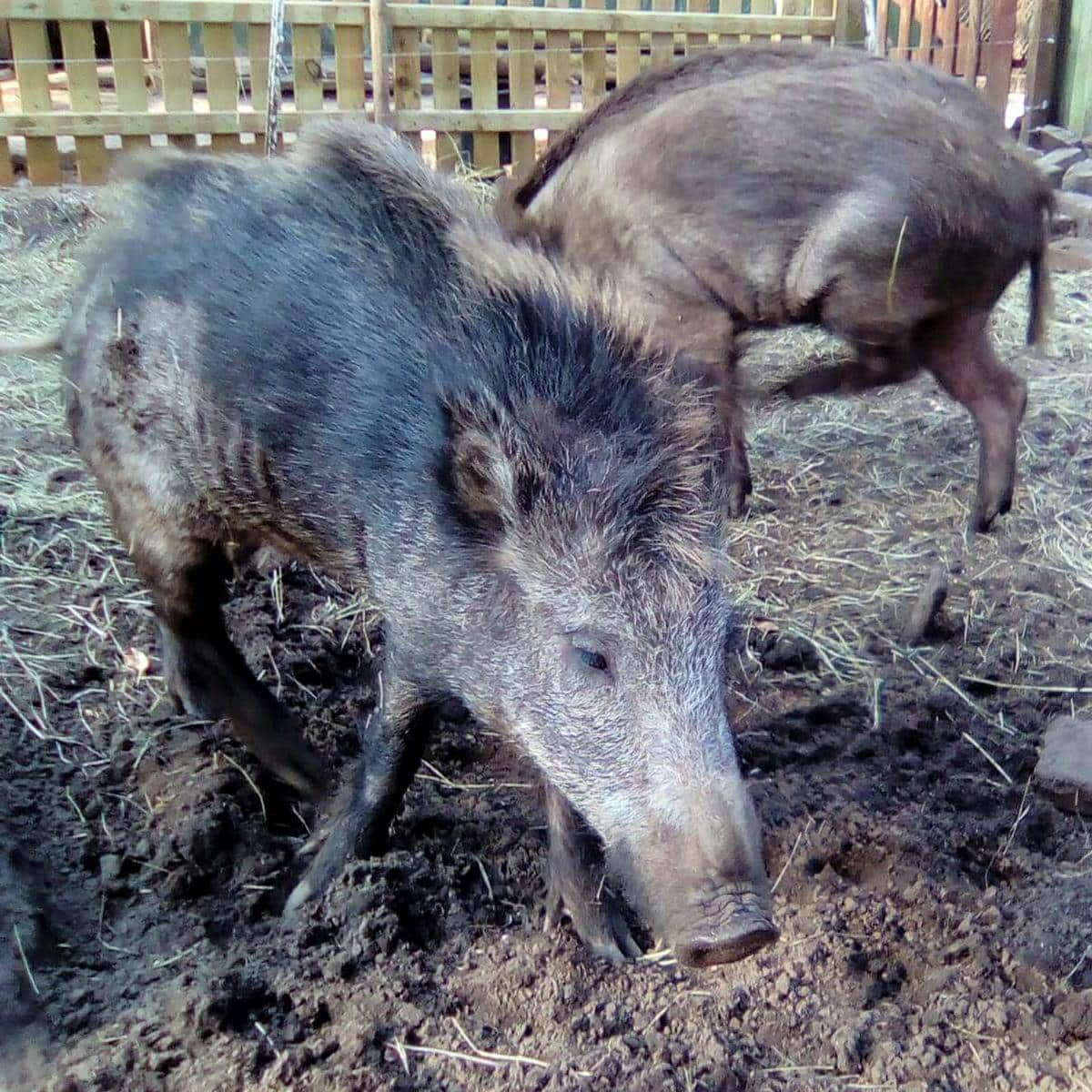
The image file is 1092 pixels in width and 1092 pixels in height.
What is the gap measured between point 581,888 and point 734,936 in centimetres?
69

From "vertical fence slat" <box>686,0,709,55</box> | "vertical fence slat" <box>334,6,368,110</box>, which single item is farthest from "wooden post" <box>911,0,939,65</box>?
"vertical fence slat" <box>334,6,368,110</box>

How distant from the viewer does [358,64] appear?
8336mm

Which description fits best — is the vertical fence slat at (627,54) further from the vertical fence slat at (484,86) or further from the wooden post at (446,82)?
the vertical fence slat at (484,86)

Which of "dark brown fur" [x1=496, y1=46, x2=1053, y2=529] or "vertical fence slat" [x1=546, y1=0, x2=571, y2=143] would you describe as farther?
"vertical fence slat" [x1=546, y1=0, x2=571, y2=143]

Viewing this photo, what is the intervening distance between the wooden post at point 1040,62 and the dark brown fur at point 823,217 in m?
4.75

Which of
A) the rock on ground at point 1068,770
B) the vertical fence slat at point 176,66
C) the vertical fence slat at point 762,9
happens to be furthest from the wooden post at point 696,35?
the rock on ground at point 1068,770

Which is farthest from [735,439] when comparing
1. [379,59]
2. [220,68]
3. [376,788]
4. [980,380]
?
[220,68]

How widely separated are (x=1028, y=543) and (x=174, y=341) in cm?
302

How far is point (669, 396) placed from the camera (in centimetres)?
254

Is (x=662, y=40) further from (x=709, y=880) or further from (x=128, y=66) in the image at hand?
(x=709, y=880)

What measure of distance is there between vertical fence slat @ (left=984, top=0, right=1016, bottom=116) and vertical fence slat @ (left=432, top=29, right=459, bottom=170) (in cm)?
373

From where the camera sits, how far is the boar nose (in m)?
2.04

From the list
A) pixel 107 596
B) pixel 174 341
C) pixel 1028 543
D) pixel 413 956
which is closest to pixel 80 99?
A: pixel 107 596

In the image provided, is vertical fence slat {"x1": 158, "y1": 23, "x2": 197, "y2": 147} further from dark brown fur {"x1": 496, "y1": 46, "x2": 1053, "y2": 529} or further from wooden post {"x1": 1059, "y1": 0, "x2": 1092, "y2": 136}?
wooden post {"x1": 1059, "y1": 0, "x2": 1092, "y2": 136}
